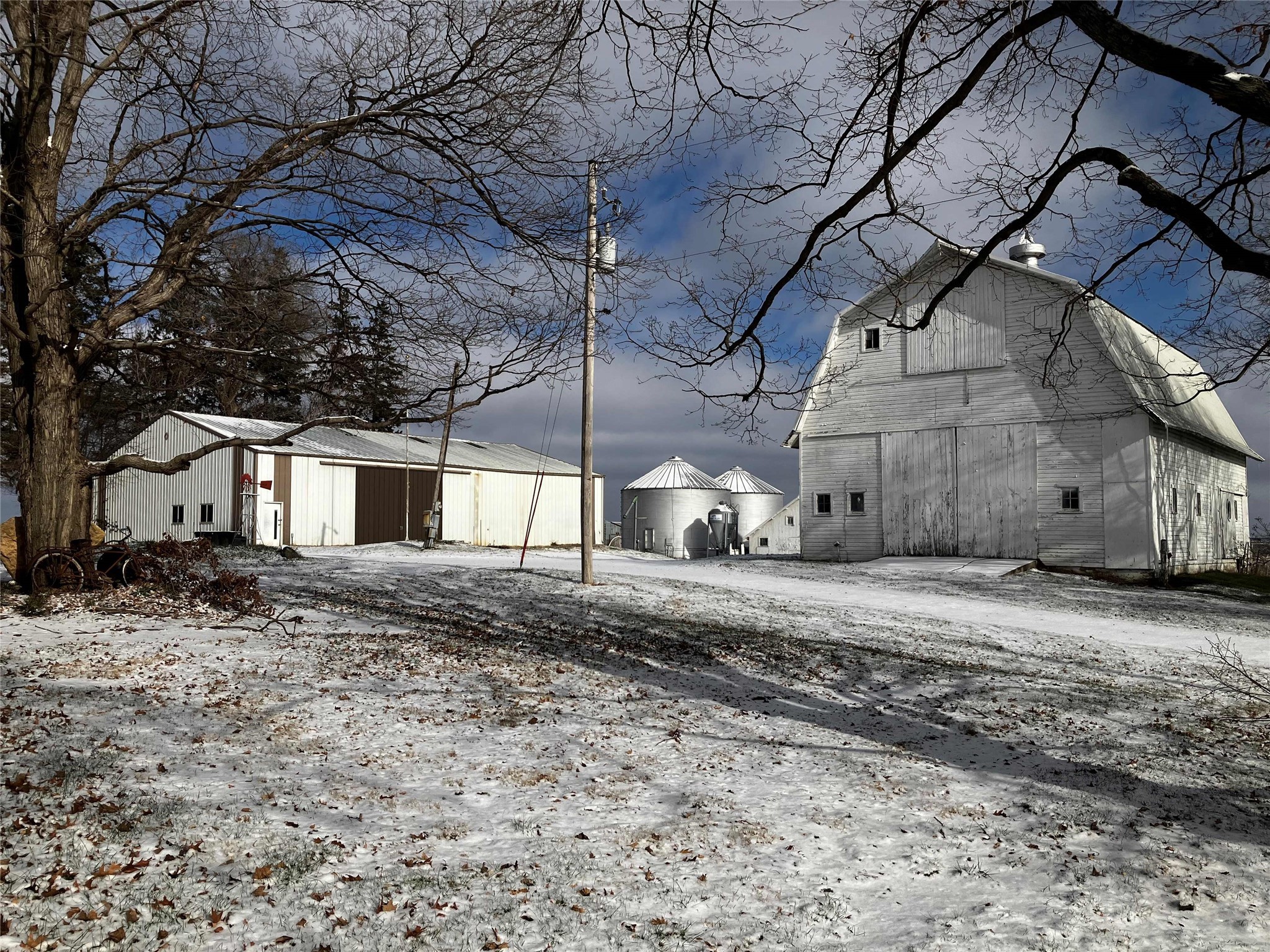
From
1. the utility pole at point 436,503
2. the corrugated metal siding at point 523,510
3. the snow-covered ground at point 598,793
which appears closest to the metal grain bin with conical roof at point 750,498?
the corrugated metal siding at point 523,510

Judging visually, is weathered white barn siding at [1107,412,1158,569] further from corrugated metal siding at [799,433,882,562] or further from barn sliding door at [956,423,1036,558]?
corrugated metal siding at [799,433,882,562]

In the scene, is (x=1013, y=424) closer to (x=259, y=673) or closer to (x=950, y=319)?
(x=950, y=319)

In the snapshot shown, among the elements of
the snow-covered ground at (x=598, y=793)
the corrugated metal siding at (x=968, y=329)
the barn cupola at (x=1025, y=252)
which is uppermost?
the barn cupola at (x=1025, y=252)

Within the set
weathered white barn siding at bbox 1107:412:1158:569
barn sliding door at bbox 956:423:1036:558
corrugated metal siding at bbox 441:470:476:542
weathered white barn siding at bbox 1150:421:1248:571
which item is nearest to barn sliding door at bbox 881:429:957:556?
barn sliding door at bbox 956:423:1036:558

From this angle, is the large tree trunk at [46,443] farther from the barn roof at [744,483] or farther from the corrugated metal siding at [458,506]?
the barn roof at [744,483]

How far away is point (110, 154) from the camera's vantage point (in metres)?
10.1

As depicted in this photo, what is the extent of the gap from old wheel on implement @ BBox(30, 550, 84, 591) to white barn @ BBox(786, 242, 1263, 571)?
16.4m

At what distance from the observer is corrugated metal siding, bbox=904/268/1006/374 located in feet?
75.5

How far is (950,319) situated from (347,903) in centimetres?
2275

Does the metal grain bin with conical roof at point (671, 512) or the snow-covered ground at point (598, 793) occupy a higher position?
the metal grain bin with conical roof at point (671, 512)

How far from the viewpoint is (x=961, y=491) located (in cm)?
2328

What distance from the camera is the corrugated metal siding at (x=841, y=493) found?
2470 cm

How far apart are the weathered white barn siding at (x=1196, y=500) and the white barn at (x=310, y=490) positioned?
851 inches

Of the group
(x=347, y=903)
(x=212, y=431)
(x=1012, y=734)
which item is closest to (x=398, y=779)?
(x=347, y=903)
